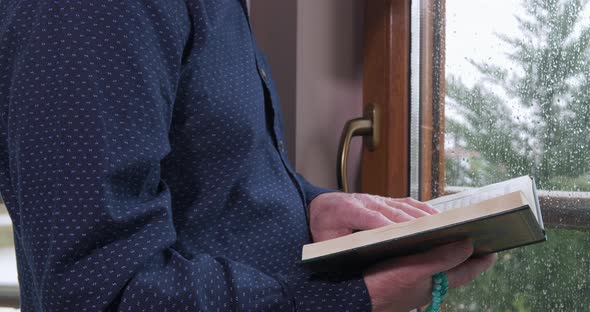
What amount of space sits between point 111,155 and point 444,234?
28 cm

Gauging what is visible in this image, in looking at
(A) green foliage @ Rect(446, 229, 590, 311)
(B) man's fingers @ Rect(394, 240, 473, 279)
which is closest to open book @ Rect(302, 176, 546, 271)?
(B) man's fingers @ Rect(394, 240, 473, 279)

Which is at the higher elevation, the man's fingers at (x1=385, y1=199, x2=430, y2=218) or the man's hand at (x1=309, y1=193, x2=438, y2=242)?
the man's fingers at (x1=385, y1=199, x2=430, y2=218)

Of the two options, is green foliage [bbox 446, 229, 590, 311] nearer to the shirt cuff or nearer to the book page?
the book page

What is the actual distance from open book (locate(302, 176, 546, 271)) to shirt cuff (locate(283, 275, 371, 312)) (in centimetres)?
2

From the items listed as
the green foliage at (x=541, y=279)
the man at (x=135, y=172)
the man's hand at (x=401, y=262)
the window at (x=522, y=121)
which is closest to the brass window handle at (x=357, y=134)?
the window at (x=522, y=121)

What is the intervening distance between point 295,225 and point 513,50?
559mm

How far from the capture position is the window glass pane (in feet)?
3.41

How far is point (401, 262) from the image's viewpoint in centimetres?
63

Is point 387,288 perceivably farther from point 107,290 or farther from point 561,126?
point 561,126

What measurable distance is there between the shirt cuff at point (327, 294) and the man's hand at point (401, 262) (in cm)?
1

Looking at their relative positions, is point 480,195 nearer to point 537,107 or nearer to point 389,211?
point 389,211

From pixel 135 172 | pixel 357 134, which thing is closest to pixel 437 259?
pixel 135 172

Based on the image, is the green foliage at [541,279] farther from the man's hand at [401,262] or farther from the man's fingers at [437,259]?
the man's fingers at [437,259]

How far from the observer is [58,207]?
52 centimetres
